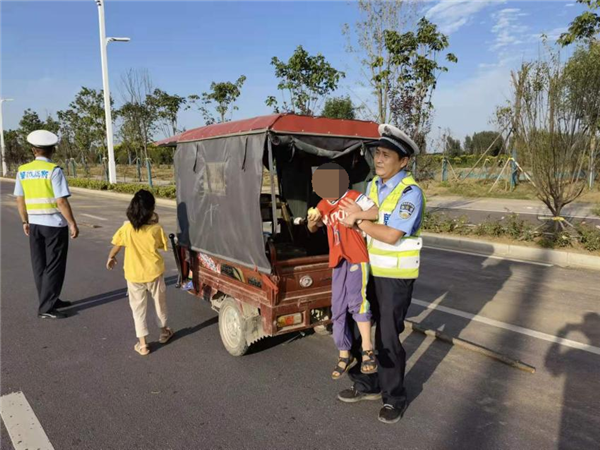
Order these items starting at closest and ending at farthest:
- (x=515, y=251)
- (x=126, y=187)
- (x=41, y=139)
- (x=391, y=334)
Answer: (x=391, y=334), (x=41, y=139), (x=515, y=251), (x=126, y=187)

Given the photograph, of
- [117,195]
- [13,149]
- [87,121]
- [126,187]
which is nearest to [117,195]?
[117,195]

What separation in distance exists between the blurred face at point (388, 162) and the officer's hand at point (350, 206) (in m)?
0.28

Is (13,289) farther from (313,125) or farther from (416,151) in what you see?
(416,151)

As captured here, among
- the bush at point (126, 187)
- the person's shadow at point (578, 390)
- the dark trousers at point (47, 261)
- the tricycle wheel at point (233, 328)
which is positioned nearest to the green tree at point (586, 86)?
the person's shadow at point (578, 390)

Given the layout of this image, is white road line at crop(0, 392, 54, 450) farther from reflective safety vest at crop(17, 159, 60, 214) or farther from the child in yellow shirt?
reflective safety vest at crop(17, 159, 60, 214)

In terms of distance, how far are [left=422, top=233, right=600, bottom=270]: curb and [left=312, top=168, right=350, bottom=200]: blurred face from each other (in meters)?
5.71

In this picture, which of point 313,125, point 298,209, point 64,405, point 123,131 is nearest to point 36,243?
point 64,405

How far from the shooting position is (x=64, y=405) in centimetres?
325

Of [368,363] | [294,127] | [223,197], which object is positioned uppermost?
[294,127]

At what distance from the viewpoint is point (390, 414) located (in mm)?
2951

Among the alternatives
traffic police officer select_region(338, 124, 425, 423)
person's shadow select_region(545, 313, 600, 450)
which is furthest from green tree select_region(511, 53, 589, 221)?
traffic police officer select_region(338, 124, 425, 423)

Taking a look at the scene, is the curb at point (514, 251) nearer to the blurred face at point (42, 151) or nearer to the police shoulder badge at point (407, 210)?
the police shoulder badge at point (407, 210)

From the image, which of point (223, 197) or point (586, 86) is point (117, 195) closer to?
point (223, 197)

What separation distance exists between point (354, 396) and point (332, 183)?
1.57 metres
